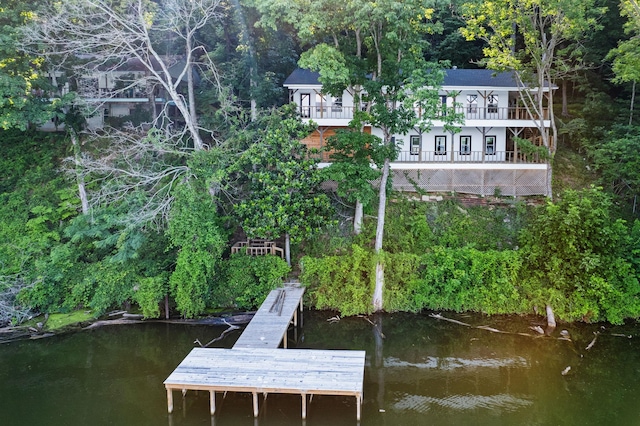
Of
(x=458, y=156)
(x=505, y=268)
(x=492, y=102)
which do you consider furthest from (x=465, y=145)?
(x=505, y=268)

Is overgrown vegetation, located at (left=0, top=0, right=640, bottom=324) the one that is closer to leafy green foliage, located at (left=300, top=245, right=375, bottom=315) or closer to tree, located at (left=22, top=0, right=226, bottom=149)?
leafy green foliage, located at (left=300, top=245, right=375, bottom=315)

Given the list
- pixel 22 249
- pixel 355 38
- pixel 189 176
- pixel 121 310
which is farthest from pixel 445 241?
pixel 22 249

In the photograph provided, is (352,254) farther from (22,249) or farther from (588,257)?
(22,249)

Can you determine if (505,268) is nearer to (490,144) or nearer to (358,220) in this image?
(358,220)

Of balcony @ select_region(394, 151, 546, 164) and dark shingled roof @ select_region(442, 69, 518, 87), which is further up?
dark shingled roof @ select_region(442, 69, 518, 87)

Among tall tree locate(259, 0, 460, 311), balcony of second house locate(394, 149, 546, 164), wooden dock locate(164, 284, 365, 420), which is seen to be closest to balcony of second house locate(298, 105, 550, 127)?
balcony of second house locate(394, 149, 546, 164)

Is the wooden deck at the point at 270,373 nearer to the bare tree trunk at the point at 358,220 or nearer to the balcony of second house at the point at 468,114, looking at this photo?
the bare tree trunk at the point at 358,220
